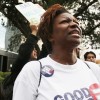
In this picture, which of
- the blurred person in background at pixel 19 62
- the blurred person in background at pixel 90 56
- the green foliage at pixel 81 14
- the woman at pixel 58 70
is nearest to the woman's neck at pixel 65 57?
the woman at pixel 58 70

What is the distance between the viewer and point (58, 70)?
7.70 feet

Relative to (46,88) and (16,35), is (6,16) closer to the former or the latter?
(16,35)

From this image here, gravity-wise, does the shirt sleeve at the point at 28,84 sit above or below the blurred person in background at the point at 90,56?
above

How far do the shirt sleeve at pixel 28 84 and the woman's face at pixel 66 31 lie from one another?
272 millimetres

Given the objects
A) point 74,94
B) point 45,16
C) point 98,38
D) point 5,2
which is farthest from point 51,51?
point 98,38

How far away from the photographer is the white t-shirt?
7.28ft

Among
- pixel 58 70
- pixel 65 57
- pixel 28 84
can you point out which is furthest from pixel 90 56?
pixel 28 84

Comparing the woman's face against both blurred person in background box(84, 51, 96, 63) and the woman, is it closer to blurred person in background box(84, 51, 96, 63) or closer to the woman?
the woman

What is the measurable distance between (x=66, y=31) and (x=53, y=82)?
332 mm

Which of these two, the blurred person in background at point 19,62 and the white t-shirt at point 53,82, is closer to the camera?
the white t-shirt at point 53,82

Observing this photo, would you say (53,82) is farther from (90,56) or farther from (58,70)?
(90,56)

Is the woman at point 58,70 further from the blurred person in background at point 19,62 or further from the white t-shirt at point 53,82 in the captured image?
the blurred person in background at point 19,62

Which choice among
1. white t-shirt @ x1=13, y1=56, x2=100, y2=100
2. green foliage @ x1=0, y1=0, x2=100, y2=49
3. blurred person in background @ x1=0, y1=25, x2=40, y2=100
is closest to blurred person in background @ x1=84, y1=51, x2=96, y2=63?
blurred person in background @ x1=0, y1=25, x2=40, y2=100

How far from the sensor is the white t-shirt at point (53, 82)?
2219mm
